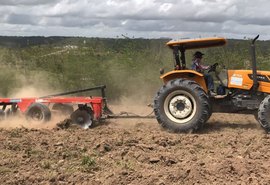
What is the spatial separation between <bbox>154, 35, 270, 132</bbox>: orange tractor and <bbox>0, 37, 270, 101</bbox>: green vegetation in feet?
15.9

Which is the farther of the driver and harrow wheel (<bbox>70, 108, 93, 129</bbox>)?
harrow wheel (<bbox>70, 108, 93, 129</bbox>)

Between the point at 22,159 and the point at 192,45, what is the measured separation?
437 cm

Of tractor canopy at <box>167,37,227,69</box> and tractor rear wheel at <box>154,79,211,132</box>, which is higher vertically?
tractor canopy at <box>167,37,227,69</box>

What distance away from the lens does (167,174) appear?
5.67 metres

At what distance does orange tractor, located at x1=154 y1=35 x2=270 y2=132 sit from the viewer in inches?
357

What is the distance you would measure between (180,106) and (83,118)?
2142 millimetres

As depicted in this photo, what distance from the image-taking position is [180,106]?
9.34 metres

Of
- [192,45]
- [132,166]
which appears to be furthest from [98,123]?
[132,166]

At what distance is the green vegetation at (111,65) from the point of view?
49.0ft

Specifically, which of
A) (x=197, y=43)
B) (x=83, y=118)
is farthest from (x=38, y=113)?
(x=197, y=43)

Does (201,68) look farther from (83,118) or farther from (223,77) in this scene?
(83,118)

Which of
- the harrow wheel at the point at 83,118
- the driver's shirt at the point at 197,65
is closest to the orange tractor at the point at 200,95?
the driver's shirt at the point at 197,65

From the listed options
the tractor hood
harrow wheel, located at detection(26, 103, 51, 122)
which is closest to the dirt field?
harrow wheel, located at detection(26, 103, 51, 122)

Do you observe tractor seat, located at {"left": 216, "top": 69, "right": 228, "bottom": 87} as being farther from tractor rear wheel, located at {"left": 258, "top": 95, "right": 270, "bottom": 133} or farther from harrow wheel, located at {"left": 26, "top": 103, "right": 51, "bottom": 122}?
harrow wheel, located at {"left": 26, "top": 103, "right": 51, "bottom": 122}
